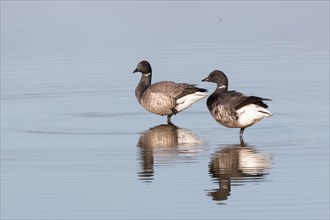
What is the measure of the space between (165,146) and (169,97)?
Answer: 3005mm

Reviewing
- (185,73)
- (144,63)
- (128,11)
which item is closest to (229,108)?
(144,63)

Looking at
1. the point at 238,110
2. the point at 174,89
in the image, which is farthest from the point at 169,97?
the point at 238,110

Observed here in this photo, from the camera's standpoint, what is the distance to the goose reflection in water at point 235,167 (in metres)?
13.7

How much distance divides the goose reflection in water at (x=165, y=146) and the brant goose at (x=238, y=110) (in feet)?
1.86

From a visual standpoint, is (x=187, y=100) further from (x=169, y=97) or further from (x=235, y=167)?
(x=235, y=167)

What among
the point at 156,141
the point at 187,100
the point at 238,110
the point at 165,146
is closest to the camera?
the point at 165,146

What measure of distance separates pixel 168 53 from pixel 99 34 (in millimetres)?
4346

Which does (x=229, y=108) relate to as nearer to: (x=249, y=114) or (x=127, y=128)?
(x=249, y=114)

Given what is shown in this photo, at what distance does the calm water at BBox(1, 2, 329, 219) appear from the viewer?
12.8 metres

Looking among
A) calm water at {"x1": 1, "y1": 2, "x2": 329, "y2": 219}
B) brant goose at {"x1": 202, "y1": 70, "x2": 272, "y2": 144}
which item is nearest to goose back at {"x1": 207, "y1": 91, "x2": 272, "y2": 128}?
brant goose at {"x1": 202, "y1": 70, "x2": 272, "y2": 144}

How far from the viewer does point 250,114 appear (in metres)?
17.1

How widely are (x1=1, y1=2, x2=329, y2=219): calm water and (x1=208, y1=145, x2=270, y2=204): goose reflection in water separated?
0.03 metres

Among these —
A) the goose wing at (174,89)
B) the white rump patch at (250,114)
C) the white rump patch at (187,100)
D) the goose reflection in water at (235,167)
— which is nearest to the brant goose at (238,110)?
the white rump patch at (250,114)

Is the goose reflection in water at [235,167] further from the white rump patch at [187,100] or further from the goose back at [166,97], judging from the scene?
the goose back at [166,97]
